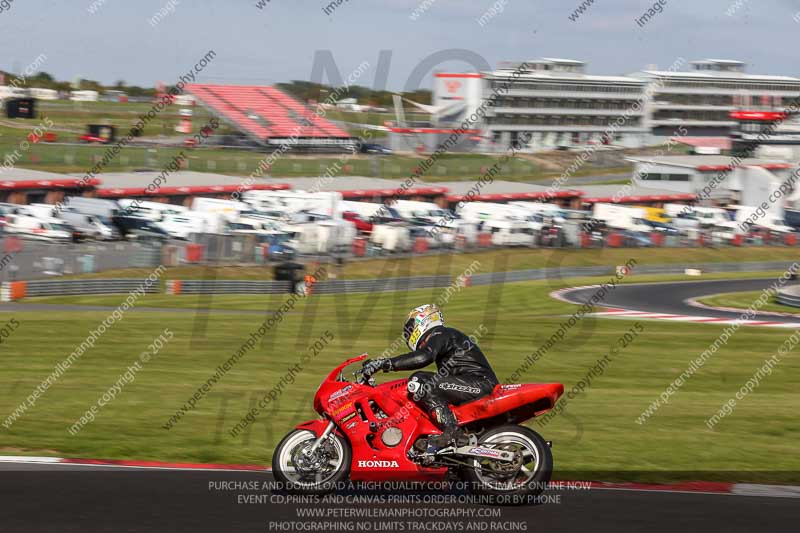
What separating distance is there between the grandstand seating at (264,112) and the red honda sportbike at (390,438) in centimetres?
7463

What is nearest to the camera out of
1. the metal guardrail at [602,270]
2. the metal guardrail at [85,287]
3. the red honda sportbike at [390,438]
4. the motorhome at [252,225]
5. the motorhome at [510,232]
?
the red honda sportbike at [390,438]

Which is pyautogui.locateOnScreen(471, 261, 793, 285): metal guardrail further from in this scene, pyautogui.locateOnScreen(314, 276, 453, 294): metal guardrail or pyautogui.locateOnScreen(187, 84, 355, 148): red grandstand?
pyautogui.locateOnScreen(187, 84, 355, 148): red grandstand

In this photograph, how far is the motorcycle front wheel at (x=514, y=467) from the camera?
25.0ft

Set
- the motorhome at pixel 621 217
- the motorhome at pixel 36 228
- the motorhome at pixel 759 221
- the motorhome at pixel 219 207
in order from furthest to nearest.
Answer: the motorhome at pixel 759 221 → the motorhome at pixel 621 217 → the motorhome at pixel 219 207 → the motorhome at pixel 36 228

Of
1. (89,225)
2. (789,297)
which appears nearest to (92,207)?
(89,225)

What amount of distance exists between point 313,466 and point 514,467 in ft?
5.81

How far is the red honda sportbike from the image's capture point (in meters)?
7.88

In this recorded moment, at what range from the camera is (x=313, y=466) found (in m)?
7.99

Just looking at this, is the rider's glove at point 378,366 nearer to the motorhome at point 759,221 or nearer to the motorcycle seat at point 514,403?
the motorcycle seat at point 514,403

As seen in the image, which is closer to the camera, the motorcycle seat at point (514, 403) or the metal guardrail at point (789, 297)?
the motorcycle seat at point (514, 403)

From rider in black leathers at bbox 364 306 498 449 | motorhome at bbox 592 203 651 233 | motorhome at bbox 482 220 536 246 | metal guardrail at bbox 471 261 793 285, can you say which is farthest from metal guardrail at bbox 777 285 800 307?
rider in black leathers at bbox 364 306 498 449

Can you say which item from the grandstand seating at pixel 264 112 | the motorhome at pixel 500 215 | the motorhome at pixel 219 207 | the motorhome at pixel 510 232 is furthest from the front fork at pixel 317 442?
the grandstand seating at pixel 264 112

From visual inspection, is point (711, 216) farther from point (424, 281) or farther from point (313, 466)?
point (313, 466)

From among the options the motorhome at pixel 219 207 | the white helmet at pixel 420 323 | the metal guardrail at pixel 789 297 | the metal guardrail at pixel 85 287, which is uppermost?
the white helmet at pixel 420 323
